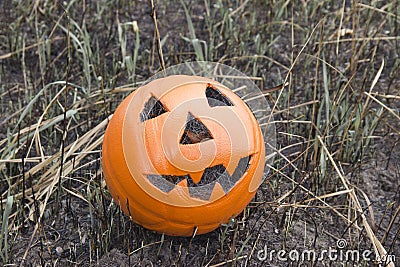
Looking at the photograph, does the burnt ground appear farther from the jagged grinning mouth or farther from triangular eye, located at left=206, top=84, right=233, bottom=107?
triangular eye, located at left=206, top=84, right=233, bottom=107

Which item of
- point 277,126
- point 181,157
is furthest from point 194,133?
point 277,126

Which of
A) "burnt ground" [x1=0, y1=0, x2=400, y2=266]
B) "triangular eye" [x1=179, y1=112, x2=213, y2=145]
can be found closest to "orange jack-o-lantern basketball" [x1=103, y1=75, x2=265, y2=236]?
"triangular eye" [x1=179, y1=112, x2=213, y2=145]

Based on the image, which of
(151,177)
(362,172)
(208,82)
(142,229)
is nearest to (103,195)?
(142,229)

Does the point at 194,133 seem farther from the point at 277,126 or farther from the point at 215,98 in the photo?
the point at 277,126

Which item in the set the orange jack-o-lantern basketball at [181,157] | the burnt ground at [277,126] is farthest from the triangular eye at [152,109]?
the burnt ground at [277,126]

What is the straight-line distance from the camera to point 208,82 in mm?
2428

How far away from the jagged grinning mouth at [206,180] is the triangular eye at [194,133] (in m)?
0.11

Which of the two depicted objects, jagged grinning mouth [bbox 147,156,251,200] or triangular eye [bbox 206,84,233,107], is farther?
triangular eye [bbox 206,84,233,107]

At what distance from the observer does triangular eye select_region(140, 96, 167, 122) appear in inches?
92.5

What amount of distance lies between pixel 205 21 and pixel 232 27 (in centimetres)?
18

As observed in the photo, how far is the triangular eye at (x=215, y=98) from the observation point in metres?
2.39

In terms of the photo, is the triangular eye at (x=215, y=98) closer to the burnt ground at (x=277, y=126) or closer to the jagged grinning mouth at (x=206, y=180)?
the jagged grinning mouth at (x=206, y=180)

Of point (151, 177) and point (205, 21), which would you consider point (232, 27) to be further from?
point (151, 177)

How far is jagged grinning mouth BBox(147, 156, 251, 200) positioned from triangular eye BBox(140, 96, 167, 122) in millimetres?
224
